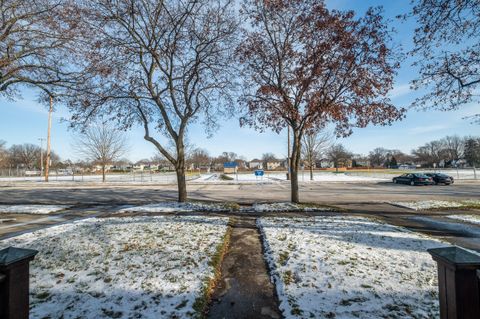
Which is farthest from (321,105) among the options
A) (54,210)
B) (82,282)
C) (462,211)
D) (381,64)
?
(54,210)

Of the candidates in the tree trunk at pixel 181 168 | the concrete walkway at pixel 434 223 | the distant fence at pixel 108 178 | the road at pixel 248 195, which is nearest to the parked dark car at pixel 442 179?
the road at pixel 248 195

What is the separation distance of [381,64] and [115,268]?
11.6m

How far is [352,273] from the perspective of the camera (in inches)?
171

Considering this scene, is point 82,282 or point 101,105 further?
point 101,105

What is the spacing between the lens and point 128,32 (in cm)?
1111

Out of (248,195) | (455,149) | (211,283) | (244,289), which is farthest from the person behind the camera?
(455,149)

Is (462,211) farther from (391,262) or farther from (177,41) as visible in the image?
(177,41)

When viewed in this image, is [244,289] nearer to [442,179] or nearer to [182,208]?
[182,208]

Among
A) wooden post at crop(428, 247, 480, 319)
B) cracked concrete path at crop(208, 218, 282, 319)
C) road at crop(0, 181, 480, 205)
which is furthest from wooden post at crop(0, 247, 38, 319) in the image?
road at crop(0, 181, 480, 205)

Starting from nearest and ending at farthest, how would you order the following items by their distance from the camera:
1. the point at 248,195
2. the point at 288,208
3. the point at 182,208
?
the point at 288,208 < the point at 182,208 < the point at 248,195

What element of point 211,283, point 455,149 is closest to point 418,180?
point 211,283

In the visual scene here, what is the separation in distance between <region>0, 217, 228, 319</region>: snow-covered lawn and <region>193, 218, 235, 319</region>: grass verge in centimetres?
8

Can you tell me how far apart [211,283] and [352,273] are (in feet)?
8.41

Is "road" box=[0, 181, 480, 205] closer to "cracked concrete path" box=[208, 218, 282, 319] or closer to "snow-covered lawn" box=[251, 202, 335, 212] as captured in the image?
"snow-covered lawn" box=[251, 202, 335, 212]
